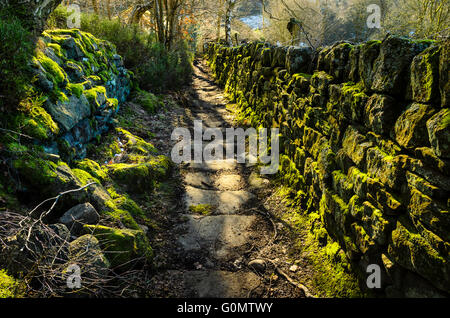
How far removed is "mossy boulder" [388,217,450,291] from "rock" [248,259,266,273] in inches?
54.3

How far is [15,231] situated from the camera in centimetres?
199

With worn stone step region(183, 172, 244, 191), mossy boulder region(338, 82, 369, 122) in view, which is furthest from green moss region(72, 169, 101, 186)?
mossy boulder region(338, 82, 369, 122)

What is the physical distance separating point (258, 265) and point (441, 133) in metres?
2.22

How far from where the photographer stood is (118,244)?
2.62 m

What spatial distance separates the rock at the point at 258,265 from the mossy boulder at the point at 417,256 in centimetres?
138

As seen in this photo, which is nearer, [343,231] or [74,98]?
[343,231]

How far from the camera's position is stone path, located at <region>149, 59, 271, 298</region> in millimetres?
2895

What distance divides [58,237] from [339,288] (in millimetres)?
2575

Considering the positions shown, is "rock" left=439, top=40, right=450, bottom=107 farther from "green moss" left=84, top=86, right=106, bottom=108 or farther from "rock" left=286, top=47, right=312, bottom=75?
"green moss" left=84, top=86, right=106, bottom=108

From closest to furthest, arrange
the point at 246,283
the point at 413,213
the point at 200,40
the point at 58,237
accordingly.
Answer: the point at 413,213, the point at 58,237, the point at 246,283, the point at 200,40

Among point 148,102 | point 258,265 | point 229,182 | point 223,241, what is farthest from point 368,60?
point 148,102

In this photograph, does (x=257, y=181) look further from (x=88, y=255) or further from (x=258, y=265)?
(x=88, y=255)
